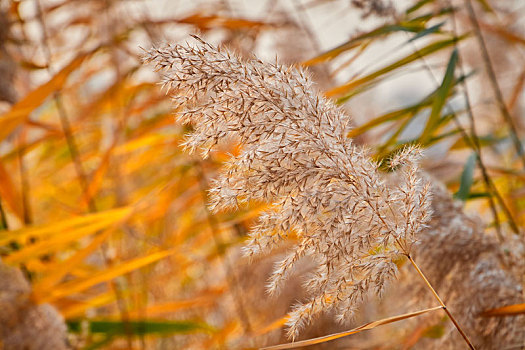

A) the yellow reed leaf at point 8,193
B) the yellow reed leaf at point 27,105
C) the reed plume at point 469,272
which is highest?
the yellow reed leaf at point 27,105

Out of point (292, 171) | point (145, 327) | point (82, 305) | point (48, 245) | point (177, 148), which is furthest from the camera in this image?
point (177, 148)

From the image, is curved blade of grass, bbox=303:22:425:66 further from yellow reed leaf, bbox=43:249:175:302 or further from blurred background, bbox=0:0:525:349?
yellow reed leaf, bbox=43:249:175:302

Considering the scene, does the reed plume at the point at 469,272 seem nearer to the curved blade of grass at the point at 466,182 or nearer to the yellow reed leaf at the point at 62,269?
the curved blade of grass at the point at 466,182

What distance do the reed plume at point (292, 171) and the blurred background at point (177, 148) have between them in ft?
0.75

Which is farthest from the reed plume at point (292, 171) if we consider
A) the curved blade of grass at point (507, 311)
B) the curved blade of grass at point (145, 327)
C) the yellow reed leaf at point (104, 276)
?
the curved blade of grass at point (145, 327)

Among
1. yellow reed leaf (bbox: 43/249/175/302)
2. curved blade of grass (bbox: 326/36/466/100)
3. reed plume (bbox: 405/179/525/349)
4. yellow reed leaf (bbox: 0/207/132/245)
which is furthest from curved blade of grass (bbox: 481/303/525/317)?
yellow reed leaf (bbox: 0/207/132/245)

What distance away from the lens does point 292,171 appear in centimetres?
54

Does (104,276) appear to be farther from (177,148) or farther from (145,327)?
Result: (177,148)

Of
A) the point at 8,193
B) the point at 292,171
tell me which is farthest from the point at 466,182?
the point at 8,193

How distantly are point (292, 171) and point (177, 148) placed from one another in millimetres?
1028

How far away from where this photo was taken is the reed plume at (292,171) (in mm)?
530

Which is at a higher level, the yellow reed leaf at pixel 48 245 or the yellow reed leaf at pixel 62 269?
the yellow reed leaf at pixel 48 245

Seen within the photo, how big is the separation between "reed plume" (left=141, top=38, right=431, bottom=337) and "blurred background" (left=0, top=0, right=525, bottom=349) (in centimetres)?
23

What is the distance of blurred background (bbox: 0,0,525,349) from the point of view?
3.12ft
